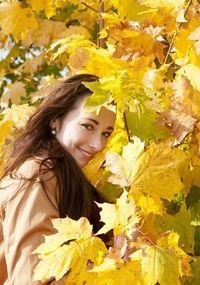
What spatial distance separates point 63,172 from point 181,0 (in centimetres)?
68

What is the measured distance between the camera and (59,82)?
69.4 inches

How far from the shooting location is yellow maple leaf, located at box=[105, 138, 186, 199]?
2.92 feet

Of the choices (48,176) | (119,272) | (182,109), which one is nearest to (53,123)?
(48,176)

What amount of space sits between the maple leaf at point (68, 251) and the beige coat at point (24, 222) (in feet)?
0.89

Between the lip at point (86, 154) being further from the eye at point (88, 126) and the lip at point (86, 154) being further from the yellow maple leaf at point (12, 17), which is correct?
the yellow maple leaf at point (12, 17)

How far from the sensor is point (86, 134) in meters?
1.45

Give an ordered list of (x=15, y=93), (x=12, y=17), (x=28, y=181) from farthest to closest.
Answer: (x=15, y=93) → (x=12, y=17) → (x=28, y=181)

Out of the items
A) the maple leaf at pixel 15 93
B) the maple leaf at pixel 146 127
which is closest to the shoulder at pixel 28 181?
the maple leaf at pixel 146 127

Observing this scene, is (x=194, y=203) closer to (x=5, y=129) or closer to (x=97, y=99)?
(x=97, y=99)

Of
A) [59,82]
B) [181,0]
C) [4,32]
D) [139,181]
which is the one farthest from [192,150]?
[4,32]

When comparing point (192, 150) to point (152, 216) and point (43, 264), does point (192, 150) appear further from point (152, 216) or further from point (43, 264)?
point (43, 264)

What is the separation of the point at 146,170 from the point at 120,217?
0.12 m

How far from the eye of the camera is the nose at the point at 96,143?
144 cm

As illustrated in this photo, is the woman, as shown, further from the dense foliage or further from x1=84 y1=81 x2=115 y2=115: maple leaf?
x1=84 y1=81 x2=115 y2=115: maple leaf
